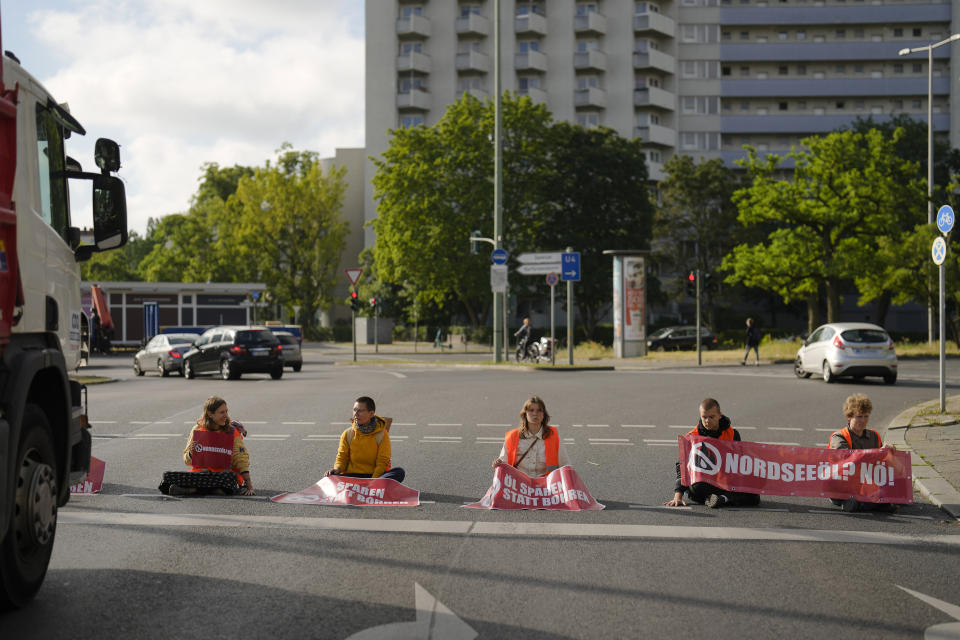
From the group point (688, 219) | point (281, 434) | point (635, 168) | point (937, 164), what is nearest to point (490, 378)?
point (281, 434)

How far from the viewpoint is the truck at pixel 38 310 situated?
16.0 feet

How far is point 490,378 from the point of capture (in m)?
27.2

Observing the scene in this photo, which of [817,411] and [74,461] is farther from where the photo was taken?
[817,411]

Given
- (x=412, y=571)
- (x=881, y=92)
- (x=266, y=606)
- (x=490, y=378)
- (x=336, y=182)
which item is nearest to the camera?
(x=266, y=606)

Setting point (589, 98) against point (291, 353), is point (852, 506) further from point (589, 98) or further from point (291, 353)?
point (589, 98)

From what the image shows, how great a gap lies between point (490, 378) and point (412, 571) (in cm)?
2110

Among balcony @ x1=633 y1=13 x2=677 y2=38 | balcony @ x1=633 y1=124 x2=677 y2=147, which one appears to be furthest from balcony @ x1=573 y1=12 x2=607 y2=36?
balcony @ x1=633 y1=124 x2=677 y2=147

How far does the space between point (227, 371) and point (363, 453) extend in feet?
65.2

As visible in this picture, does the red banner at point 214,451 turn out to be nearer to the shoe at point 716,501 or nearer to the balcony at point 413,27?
the shoe at point 716,501

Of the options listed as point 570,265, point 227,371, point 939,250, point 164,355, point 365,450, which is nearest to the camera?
point 365,450

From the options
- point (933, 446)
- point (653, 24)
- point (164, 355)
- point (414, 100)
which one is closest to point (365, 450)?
point (933, 446)

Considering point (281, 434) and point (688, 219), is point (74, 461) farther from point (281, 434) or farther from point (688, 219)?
point (688, 219)

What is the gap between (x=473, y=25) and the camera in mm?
77500

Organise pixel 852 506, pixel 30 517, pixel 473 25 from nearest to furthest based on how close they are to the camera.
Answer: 1. pixel 30 517
2. pixel 852 506
3. pixel 473 25
